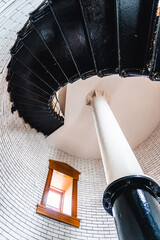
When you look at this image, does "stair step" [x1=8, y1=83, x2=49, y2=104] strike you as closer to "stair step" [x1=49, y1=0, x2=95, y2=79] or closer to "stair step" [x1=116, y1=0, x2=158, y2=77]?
"stair step" [x1=49, y1=0, x2=95, y2=79]

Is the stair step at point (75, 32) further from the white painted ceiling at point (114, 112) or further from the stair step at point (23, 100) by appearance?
the white painted ceiling at point (114, 112)

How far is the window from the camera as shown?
3539 mm

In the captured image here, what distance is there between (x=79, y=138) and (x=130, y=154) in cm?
382

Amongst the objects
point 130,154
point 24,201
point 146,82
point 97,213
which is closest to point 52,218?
point 24,201

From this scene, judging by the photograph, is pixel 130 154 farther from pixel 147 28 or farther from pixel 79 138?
pixel 79 138

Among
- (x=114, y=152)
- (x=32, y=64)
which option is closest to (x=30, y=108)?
(x=32, y=64)

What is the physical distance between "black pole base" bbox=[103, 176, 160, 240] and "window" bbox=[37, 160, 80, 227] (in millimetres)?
2295

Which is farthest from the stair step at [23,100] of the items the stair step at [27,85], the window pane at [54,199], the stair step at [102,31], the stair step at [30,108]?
the window pane at [54,199]

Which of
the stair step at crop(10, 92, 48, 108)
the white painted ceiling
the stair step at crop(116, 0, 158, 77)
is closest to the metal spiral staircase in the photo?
the stair step at crop(116, 0, 158, 77)

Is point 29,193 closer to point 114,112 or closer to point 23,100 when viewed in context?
point 23,100

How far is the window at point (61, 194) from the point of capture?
11.6 feet

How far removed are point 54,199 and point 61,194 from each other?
0.42 metres

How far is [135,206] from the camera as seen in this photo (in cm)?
135

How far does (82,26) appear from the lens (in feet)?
6.88
